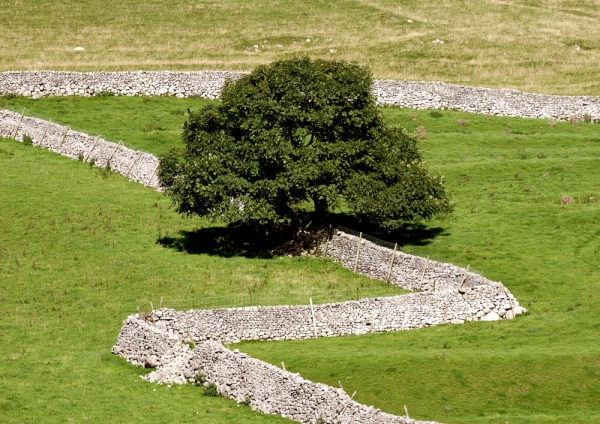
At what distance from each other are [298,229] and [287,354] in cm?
1974

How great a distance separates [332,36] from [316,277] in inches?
2607

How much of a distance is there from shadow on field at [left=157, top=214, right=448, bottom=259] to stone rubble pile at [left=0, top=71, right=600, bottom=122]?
2894 centimetres

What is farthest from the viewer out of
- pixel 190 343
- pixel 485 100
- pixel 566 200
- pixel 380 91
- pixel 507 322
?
pixel 380 91

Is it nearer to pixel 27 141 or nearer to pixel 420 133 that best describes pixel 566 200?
pixel 420 133

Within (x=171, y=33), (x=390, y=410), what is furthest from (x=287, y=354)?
(x=171, y=33)

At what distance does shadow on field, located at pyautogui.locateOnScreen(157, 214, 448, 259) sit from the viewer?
248ft

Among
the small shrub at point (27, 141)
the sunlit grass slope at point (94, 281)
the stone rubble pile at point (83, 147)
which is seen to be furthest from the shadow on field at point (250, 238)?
the small shrub at point (27, 141)

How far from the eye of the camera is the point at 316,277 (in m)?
70.6

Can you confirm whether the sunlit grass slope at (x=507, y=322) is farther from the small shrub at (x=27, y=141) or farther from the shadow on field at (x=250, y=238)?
the small shrub at (x=27, y=141)

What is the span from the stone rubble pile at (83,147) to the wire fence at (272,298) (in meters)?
22.2

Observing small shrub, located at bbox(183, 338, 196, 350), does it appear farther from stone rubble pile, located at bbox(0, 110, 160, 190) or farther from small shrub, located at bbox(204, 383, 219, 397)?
stone rubble pile, located at bbox(0, 110, 160, 190)

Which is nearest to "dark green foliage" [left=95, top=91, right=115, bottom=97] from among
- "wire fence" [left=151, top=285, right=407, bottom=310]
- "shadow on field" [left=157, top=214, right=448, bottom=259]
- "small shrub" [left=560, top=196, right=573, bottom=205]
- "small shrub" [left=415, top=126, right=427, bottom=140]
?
"small shrub" [left=415, top=126, right=427, bottom=140]

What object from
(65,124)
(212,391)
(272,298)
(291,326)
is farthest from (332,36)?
(212,391)

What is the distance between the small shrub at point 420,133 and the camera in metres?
97.6
